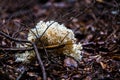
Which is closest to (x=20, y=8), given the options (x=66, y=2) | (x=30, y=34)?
(x=66, y=2)

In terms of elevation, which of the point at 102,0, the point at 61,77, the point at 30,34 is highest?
the point at 102,0

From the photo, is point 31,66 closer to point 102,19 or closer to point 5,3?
point 102,19

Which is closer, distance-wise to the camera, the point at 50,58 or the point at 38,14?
the point at 50,58

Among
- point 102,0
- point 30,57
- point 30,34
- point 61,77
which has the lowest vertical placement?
point 61,77

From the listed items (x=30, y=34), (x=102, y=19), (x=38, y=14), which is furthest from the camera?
(x=38, y=14)

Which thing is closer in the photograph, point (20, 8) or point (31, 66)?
point (31, 66)

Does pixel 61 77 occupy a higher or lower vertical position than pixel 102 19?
lower

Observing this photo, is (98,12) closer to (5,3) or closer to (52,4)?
(52,4)

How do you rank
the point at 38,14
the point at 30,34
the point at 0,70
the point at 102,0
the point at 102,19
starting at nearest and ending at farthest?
the point at 0,70
the point at 30,34
the point at 102,19
the point at 102,0
the point at 38,14

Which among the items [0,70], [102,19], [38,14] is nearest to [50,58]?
[0,70]
